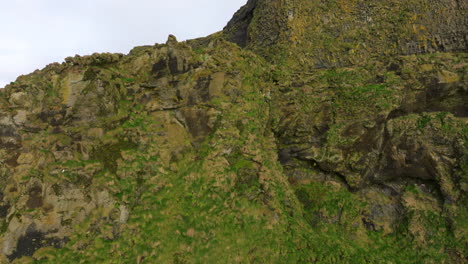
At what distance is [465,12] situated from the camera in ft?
75.2

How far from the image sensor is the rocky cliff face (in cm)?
1379

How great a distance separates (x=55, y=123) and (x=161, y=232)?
30.4 ft

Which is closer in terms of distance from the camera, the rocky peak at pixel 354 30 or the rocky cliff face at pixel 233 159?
the rocky cliff face at pixel 233 159

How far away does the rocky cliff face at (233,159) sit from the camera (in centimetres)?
1379

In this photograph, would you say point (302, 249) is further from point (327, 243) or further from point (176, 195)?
point (176, 195)

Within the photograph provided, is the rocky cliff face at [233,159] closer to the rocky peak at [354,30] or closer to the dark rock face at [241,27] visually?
the rocky peak at [354,30]

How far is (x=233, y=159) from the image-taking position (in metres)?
17.2

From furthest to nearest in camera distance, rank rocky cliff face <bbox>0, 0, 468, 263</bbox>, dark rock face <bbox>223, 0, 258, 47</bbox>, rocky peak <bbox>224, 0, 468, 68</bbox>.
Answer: dark rock face <bbox>223, 0, 258, 47</bbox>
rocky peak <bbox>224, 0, 468, 68</bbox>
rocky cliff face <bbox>0, 0, 468, 263</bbox>

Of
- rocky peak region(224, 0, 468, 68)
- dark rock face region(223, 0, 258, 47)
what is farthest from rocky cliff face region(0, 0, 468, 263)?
dark rock face region(223, 0, 258, 47)

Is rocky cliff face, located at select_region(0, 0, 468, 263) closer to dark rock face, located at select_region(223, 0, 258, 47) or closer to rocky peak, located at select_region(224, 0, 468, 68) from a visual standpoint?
rocky peak, located at select_region(224, 0, 468, 68)

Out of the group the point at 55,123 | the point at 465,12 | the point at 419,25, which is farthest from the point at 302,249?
the point at 465,12

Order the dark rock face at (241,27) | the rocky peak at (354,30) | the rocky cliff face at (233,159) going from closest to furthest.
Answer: the rocky cliff face at (233,159)
the rocky peak at (354,30)
the dark rock face at (241,27)

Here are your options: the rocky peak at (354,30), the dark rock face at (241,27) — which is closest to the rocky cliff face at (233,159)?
the rocky peak at (354,30)

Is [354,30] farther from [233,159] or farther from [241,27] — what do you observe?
[233,159]
